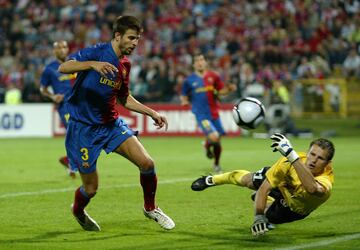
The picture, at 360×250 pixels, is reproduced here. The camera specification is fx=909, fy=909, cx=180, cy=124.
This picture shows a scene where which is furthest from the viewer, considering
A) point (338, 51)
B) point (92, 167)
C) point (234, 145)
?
point (338, 51)

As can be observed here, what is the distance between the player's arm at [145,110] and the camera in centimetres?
960

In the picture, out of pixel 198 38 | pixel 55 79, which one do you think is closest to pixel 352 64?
pixel 198 38

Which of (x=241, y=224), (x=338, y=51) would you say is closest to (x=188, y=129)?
(x=338, y=51)

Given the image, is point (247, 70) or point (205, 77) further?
point (247, 70)

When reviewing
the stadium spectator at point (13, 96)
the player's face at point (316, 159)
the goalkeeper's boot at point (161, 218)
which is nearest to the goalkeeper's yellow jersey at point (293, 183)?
the player's face at point (316, 159)

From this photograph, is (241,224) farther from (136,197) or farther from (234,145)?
(234,145)

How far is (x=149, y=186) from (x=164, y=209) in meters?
1.73

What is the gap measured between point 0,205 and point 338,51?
20.1m

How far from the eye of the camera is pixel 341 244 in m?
8.57

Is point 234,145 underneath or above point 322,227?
underneath

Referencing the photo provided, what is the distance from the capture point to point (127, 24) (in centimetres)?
Answer: 909

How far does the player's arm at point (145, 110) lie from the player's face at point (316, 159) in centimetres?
166

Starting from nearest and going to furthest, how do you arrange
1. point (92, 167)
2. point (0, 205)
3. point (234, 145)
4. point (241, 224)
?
point (92, 167), point (241, 224), point (0, 205), point (234, 145)

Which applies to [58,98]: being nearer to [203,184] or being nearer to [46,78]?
[46,78]
